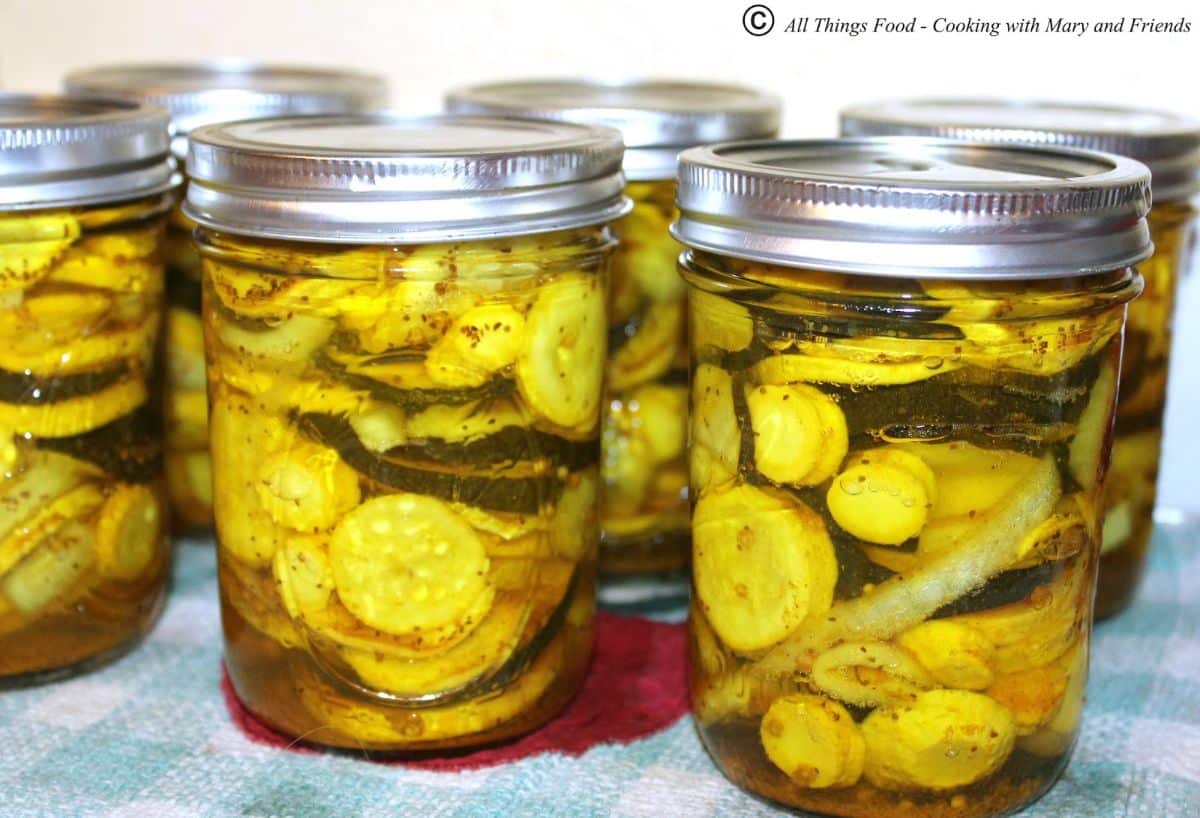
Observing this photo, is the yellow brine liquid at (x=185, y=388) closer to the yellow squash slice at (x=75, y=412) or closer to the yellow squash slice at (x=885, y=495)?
the yellow squash slice at (x=75, y=412)

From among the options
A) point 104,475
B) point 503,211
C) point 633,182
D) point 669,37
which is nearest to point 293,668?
point 104,475

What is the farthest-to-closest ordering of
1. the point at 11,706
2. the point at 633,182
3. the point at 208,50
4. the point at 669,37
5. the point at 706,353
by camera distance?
the point at 208,50 → the point at 669,37 → the point at 633,182 → the point at 11,706 → the point at 706,353

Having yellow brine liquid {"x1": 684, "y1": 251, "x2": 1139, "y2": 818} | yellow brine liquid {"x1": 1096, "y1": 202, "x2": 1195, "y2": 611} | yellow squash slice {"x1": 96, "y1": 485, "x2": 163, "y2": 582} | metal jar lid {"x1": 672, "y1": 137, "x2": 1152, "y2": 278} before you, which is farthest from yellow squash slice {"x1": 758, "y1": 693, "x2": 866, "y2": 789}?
yellow squash slice {"x1": 96, "y1": 485, "x2": 163, "y2": 582}

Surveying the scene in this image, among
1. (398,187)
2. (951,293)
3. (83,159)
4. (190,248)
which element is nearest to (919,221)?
(951,293)

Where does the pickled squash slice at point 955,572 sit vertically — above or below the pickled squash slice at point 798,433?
below

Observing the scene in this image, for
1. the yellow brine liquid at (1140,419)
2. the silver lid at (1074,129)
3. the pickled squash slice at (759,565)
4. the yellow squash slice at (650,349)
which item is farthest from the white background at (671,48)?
the pickled squash slice at (759,565)

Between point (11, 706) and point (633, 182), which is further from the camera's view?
point (633, 182)

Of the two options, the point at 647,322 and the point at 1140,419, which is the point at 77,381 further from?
the point at 1140,419

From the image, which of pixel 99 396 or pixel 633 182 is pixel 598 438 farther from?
pixel 99 396
